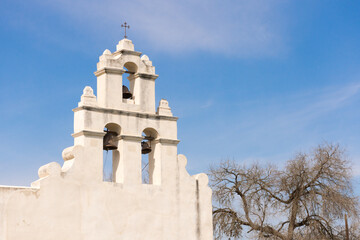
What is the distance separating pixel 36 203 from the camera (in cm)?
1738

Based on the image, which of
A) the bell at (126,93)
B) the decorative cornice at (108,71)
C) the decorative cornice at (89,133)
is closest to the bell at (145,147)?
the bell at (126,93)

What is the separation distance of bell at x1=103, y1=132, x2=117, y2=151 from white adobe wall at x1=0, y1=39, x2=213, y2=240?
18 cm

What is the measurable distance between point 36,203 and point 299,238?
1444 cm

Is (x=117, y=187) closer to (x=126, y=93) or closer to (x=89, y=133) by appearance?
(x=89, y=133)

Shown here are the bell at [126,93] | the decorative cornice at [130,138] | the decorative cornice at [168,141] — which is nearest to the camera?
the decorative cornice at [130,138]

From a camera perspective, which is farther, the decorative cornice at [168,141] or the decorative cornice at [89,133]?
the decorative cornice at [168,141]

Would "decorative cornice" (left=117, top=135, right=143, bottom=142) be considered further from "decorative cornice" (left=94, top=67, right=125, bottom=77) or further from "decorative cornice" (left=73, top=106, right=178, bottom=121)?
"decorative cornice" (left=94, top=67, right=125, bottom=77)

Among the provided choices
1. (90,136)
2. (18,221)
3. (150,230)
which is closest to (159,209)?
(150,230)

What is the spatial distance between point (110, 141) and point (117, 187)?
1.38m

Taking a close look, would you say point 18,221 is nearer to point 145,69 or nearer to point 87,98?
point 87,98

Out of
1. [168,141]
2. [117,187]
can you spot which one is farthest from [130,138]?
[117,187]

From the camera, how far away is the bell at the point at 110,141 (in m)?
19.6

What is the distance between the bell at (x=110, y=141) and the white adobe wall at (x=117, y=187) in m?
0.18

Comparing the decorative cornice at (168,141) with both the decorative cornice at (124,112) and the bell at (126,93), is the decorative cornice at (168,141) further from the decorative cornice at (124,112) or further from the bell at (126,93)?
the bell at (126,93)
